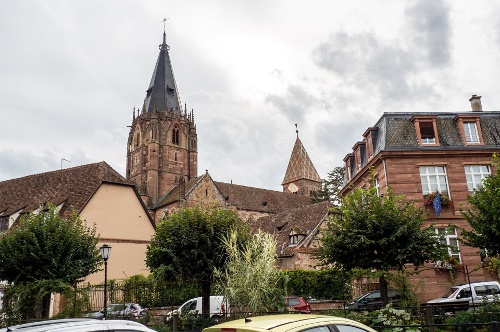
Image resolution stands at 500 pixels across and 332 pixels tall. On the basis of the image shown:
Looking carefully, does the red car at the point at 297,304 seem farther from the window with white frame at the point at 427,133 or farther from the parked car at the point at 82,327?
the parked car at the point at 82,327

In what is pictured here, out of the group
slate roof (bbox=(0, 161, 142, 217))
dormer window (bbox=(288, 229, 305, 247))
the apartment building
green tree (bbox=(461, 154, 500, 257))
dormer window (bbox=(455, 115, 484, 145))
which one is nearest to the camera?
green tree (bbox=(461, 154, 500, 257))

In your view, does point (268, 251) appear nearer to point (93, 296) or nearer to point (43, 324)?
point (43, 324)

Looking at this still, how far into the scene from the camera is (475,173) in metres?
23.2

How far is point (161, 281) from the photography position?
1820cm

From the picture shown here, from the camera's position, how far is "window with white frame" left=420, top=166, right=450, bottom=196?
2281cm

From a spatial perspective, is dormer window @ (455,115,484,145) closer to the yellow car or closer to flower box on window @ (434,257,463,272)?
flower box on window @ (434,257,463,272)

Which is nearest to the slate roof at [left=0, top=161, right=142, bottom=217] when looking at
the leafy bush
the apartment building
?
the leafy bush

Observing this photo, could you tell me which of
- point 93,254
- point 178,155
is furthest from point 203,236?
point 178,155

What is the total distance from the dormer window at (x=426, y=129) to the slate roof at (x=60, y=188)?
19.0m

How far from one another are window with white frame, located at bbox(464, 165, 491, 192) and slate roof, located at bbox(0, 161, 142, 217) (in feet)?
69.2

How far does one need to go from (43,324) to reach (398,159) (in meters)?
20.2

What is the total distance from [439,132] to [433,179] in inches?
113

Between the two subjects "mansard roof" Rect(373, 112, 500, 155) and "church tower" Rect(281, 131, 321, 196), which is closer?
"mansard roof" Rect(373, 112, 500, 155)

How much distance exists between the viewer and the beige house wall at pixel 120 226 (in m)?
29.4
